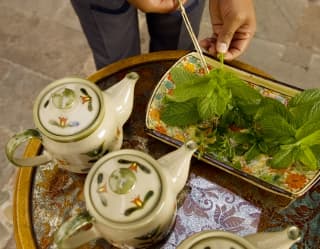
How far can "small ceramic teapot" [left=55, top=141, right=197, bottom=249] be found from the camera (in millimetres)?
576

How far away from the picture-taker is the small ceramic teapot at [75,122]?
2.16 ft

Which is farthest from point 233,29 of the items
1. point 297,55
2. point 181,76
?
point 297,55

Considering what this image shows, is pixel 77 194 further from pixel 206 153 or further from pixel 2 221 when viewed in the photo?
pixel 2 221

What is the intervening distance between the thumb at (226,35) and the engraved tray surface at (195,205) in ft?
0.81

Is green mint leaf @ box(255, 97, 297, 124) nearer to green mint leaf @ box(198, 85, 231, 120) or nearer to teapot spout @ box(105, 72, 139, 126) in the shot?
green mint leaf @ box(198, 85, 231, 120)

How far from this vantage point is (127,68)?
3.04ft

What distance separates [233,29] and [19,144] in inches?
19.7

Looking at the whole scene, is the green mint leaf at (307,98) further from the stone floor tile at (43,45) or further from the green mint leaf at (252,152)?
the stone floor tile at (43,45)

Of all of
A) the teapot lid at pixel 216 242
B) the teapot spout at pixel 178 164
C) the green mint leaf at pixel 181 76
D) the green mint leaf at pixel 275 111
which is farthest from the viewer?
the green mint leaf at pixel 181 76

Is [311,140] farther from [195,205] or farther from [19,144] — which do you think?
[19,144]

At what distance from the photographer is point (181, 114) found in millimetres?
813

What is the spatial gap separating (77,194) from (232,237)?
35 centimetres

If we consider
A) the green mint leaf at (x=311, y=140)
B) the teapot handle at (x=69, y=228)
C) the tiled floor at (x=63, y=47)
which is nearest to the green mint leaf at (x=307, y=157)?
the green mint leaf at (x=311, y=140)

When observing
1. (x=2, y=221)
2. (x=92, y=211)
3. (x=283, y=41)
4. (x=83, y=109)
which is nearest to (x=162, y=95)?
(x=83, y=109)
